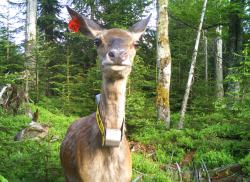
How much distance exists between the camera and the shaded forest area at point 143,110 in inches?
304

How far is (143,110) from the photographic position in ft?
46.5

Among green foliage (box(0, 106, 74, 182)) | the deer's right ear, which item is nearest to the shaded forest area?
green foliage (box(0, 106, 74, 182))

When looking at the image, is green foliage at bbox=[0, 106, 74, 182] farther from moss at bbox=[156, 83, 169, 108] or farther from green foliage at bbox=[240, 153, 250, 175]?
moss at bbox=[156, 83, 169, 108]

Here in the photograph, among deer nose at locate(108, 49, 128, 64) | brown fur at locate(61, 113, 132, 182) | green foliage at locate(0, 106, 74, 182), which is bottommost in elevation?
green foliage at locate(0, 106, 74, 182)

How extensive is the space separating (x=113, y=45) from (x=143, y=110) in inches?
396

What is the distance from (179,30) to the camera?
2608 centimetres

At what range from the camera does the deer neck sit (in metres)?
4.32

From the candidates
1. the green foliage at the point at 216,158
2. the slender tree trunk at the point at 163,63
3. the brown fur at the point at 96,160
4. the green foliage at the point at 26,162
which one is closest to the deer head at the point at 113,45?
the brown fur at the point at 96,160

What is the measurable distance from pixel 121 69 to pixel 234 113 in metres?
10.4

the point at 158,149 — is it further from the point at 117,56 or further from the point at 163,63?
the point at 117,56

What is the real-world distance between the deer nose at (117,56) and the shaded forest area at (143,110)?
78cm

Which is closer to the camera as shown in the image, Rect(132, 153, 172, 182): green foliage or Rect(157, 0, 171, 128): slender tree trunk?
Result: Rect(132, 153, 172, 182): green foliage

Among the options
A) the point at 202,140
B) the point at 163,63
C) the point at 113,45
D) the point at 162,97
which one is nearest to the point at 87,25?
the point at 113,45

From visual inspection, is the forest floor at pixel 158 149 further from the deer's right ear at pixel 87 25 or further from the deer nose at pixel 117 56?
the deer nose at pixel 117 56
